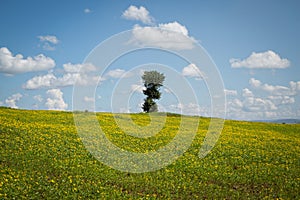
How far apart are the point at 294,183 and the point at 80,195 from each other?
13389 mm

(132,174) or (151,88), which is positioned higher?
(151,88)

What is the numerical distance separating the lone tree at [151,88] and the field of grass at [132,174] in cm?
4312

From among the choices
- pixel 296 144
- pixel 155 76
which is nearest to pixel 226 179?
pixel 296 144

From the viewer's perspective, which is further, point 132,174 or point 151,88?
point 151,88

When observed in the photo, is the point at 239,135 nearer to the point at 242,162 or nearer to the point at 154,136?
the point at 154,136

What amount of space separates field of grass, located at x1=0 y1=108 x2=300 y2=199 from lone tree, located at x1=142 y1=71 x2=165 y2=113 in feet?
141

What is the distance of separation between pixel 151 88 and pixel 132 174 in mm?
55666

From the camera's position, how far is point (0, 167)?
69.0 ft

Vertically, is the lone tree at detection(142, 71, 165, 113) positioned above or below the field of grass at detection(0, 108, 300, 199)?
above

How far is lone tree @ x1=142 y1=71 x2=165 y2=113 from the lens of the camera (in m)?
77.0

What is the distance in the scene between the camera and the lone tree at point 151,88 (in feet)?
253

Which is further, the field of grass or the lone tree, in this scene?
the lone tree

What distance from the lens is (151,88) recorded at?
77.9m

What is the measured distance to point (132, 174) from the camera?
22734mm
